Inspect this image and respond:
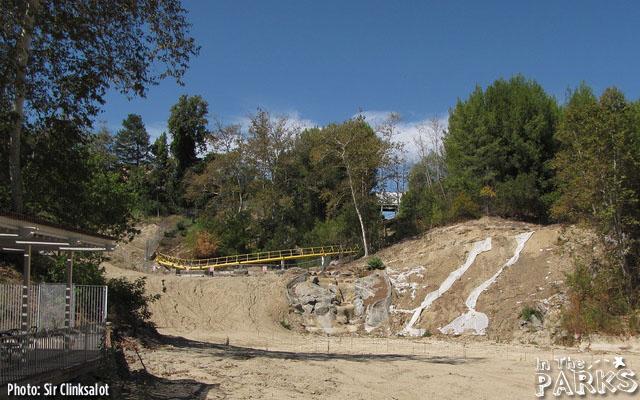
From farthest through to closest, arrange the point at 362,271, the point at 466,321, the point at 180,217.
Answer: the point at 180,217
the point at 362,271
the point at 466,321

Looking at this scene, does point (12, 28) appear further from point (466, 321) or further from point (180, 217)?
point (180, 217)

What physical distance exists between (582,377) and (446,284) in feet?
52.8

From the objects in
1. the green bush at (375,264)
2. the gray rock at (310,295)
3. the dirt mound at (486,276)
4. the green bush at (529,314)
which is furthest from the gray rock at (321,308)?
the green bush at (529,314)

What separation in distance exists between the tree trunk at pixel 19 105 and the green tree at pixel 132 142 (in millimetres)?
57681

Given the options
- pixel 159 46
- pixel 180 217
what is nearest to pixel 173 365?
pixel 159 46

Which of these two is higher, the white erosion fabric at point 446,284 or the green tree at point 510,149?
the green tree at point 510,149

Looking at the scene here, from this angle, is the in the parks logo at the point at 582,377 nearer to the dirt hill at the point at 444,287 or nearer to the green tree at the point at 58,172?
the dirt hill at the point at 444,287

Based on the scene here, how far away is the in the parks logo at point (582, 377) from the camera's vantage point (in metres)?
12.9

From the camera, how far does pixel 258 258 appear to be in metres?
46.1

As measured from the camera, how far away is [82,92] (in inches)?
642

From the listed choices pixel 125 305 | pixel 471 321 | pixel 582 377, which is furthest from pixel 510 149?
pixel 125 305

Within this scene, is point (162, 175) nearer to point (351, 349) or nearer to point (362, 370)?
point (351, 349)

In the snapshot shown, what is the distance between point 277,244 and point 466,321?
79.3 feet

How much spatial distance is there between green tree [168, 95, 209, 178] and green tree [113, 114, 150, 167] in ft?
36.9
